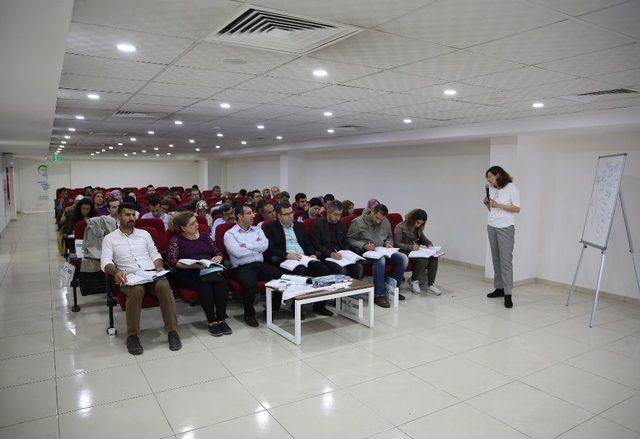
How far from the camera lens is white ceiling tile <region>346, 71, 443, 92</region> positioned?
12.7 ft

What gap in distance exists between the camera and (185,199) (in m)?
10.9

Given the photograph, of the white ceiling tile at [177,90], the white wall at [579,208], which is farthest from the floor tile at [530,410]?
the white ceiling tile at [177,90]

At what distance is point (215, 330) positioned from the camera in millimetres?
4234

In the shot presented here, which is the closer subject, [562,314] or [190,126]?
[562,314]

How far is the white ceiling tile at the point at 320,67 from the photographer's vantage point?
348 cm

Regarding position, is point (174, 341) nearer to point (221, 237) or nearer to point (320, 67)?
point (221, 237)

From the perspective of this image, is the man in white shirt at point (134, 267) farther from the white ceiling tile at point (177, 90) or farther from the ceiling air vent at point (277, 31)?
the ceiling air vent at point (277, 31)

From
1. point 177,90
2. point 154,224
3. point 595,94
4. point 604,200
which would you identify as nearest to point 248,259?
point 154,224

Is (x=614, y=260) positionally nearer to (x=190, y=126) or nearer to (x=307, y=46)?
Answer: (x=307, y=46)

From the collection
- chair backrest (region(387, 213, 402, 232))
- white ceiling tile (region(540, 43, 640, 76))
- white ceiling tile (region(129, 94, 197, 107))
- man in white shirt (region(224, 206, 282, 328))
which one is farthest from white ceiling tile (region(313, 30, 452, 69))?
chair backrest (region(387, 213, 402, 232))

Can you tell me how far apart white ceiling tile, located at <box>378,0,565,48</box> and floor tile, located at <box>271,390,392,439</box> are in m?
2.43

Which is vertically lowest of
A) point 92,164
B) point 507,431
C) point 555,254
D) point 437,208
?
point 507,431

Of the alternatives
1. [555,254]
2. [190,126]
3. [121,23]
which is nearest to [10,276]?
[190,126]

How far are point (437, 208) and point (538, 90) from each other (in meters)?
4.26
